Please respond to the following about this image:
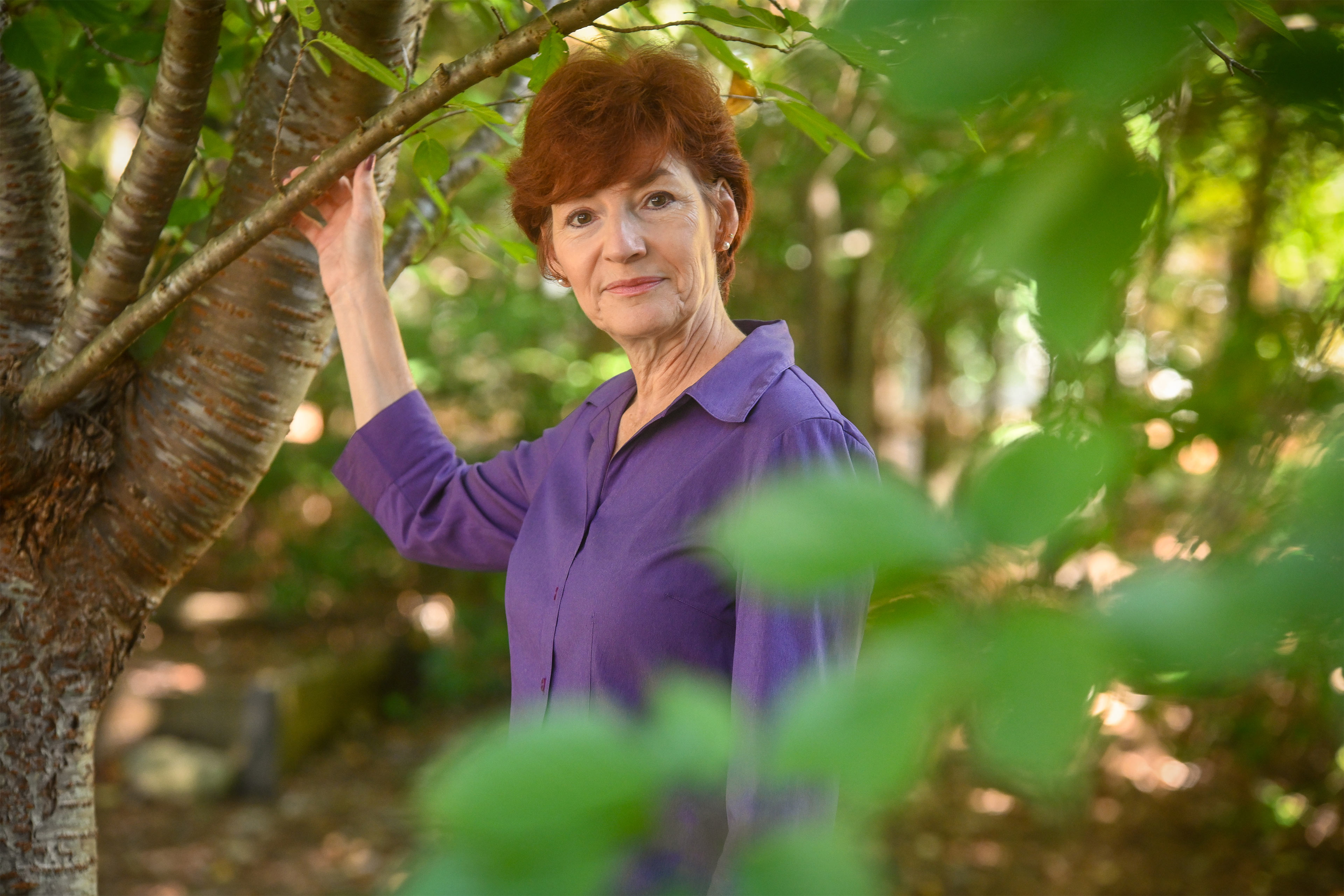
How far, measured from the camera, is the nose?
1518mm

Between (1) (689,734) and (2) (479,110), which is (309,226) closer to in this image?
(2) (479,110)

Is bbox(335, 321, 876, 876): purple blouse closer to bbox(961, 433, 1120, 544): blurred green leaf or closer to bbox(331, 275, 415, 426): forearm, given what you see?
bbox(331, 275, 415, 426): forearm

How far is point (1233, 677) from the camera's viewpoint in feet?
1.01

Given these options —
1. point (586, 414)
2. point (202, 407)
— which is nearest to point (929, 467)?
point (586, 414)

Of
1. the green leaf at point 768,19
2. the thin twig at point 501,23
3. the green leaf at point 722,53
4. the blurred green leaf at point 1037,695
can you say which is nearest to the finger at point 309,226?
the thin twig at point 501,23

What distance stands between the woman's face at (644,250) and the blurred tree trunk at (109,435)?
37cm

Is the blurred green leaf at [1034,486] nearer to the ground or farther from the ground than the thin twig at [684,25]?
nearer to the ground

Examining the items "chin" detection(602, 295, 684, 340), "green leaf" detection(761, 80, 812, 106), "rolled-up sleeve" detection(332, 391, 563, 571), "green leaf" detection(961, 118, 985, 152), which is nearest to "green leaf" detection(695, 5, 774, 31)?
"green leaf" detection(761, 80, 812, 106)

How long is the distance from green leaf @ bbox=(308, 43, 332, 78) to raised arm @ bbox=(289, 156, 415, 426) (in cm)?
16

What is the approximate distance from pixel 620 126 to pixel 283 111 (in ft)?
1.65

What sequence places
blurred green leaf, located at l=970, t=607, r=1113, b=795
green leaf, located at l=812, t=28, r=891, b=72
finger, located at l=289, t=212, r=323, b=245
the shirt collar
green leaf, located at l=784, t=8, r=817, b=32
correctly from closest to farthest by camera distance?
blurred green leaf, located at l=970, t=607, r=1113, b=795 → green leaf, located at l=812, t=28, r=891, b=72 → green leaf, located at l=784, t=8, r=817, b=32 → the shirt collar → finger, located at l=289, t=212, r=323, b=245

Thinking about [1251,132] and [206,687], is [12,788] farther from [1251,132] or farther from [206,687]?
[206,687]

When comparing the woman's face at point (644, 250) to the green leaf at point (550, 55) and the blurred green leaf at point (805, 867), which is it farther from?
the blurred green leaf at point (805, 867)

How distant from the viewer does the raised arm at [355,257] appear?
156cm
